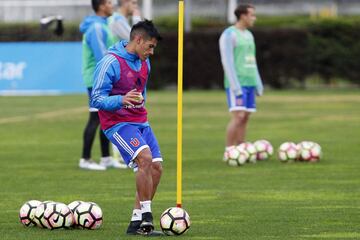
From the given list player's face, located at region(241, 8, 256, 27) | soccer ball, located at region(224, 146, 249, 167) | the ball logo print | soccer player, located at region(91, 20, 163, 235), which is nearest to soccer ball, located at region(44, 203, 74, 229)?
soccer player, located at region(91, 20, 163, 235)

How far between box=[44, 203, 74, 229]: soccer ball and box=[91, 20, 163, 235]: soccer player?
607 millimetres

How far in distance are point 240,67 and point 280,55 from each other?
68.9ft

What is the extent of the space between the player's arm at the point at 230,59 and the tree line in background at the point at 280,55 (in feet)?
67.7

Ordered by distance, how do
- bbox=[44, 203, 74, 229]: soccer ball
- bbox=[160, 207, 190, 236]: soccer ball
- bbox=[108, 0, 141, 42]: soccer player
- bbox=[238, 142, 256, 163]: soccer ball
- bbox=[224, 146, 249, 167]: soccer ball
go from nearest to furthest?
bbox=[160, 207, 190, 236]: soccer ball, bbox=[44, 203, 74, 229]: soccer ball, bbox=[108, 0, 141, 42]: soccer player, bbox=[224, 146, 249, 167]: soccer ball, bbox=[238, 142, 256, 163]: soccer ball

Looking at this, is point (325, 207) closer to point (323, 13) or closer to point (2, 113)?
point (2, 113)

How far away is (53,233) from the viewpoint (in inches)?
408

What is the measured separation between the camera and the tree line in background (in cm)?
3775

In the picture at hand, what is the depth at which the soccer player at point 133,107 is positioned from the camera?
33.2ft

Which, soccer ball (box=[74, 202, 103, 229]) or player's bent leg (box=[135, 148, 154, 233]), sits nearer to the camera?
→ player's bent leg (box=[135, 148, 154, 233])

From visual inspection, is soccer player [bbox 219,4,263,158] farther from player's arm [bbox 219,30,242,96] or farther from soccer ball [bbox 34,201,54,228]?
soccer ball [bbox 34,201,54,228]

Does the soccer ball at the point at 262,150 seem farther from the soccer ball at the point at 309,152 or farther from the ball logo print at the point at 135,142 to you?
the ball logo print at the point at 135,142

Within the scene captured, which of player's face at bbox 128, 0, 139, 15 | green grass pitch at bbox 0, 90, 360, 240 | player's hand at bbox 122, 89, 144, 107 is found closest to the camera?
player's hand at bbox 122, 89, 144, 107

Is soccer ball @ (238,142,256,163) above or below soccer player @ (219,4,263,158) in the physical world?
below

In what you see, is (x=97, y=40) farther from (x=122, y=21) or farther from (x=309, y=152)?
(x=309, y=152)
